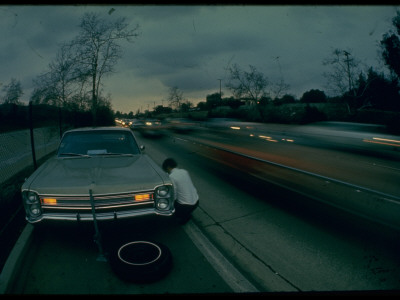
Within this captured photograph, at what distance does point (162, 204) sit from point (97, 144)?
2.19 meters

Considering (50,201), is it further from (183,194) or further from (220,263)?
(220,263)

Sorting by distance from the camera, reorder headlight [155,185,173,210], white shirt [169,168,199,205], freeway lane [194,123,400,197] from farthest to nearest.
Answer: freeway lane [194,123,400,197], white shirt [169,168,199,205], headlight [155,185,173,210]

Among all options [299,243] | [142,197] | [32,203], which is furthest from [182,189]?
[32,203]

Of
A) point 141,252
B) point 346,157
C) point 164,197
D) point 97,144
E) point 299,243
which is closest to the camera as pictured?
point 141,252

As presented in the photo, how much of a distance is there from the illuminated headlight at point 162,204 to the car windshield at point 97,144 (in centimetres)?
172

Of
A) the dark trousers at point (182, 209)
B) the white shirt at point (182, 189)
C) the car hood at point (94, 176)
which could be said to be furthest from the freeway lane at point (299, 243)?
the car hood at point (94, 176)

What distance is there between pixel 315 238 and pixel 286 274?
1188 mm

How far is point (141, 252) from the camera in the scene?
11.0ft

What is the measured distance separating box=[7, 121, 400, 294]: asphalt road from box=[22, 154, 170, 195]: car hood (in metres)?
0.67

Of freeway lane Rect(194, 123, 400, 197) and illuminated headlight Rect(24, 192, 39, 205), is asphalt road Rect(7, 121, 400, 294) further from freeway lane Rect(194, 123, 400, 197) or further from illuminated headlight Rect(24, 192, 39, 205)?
freeway lane Rect(194, 123, 400, 197)

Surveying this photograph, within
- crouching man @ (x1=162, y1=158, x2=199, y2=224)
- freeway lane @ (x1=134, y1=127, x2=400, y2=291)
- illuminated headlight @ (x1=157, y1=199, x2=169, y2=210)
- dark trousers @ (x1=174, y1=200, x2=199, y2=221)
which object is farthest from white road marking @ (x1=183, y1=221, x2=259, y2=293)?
illuminated headlight @ (x1=157, y1=199, x2=169, y2=210)

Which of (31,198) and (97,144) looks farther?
(97,144)

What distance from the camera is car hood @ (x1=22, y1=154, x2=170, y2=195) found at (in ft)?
11.1

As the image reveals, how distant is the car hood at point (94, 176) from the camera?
11.1 ft
